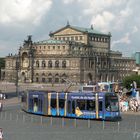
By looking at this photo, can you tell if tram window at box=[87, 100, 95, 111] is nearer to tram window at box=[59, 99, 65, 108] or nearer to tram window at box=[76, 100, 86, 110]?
tram window at box=[76, 100, 86, 110]

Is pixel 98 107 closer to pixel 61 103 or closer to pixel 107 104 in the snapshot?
pixel 107 104

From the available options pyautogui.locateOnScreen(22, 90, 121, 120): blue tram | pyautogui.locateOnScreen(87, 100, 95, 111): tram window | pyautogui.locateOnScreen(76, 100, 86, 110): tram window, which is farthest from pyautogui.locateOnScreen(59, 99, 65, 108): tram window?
pyautogui.locateOnScreen(87, 100, 95, 111): tram window

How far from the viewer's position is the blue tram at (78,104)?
4331cm

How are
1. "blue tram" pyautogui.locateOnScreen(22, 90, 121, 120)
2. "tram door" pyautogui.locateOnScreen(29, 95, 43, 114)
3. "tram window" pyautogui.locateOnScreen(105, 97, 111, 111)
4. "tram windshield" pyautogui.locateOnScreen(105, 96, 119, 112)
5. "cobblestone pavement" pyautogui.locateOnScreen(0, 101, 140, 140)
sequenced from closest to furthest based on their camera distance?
1. "cobblestone pavement" pyautogui.locateOnScreen(0, 101, 140, 140)
2. "tram window" pyautogui.locateOnScreen(105, 97, 111, 111)
3. "tram windshield" pyautogui.locateOnScreen(105, 96, 119, 112)
4. "blue tram" pyautogui.locateOnScreen(22, 90, 121, 120)
5. "tram door" pyautogui.locateOnScreen(29, 95, 43, 114)

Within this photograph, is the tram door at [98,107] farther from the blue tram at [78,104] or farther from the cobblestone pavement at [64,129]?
the cobblestone pavement at [64,129]

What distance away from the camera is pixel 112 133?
113 ft

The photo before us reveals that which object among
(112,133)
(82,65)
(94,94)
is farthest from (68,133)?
(82,65)

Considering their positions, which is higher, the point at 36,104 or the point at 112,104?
the point at 112,104

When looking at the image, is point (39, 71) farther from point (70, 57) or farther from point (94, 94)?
point (94, 94)

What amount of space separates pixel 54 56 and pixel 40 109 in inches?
5618

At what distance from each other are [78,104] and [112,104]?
3.33 m

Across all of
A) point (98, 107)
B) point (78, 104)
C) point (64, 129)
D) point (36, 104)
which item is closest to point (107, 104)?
point (98, 107)

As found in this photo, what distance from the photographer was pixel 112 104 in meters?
43.5

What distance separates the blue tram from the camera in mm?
43312
